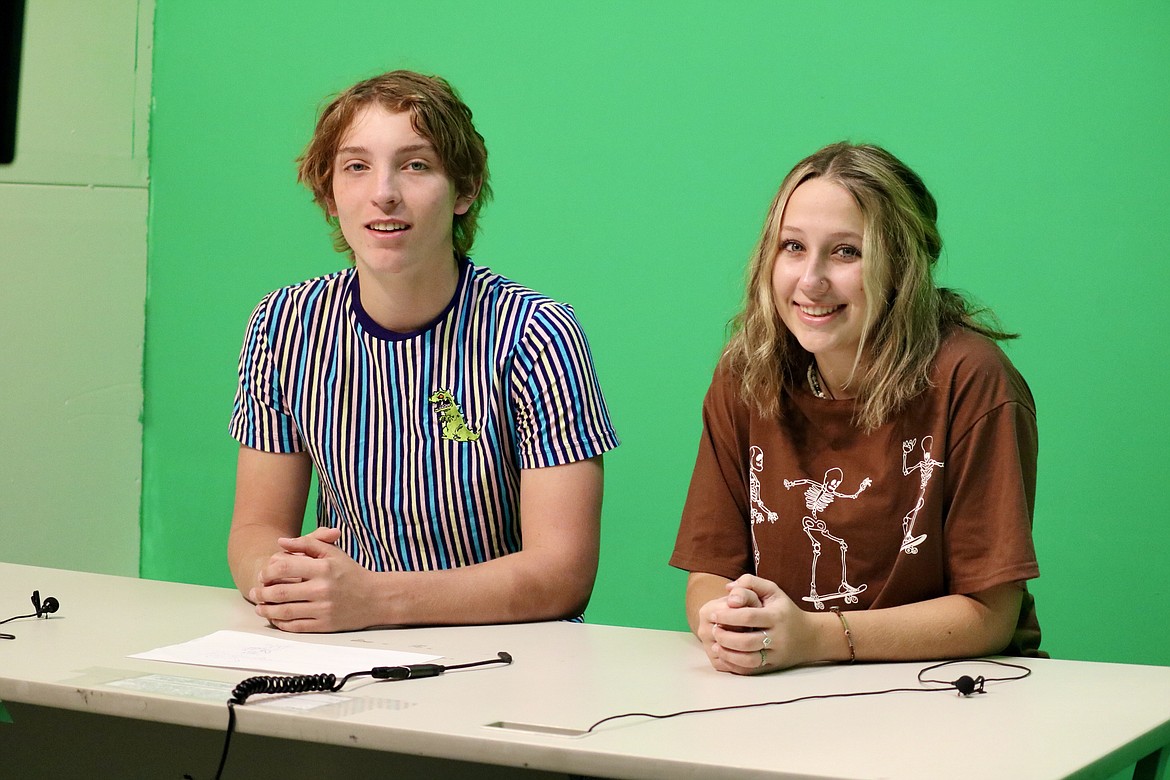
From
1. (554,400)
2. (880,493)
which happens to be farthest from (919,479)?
(554,400)

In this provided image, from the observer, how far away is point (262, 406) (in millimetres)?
2096

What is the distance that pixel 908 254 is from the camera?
177 cm

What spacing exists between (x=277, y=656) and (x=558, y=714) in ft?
1.38

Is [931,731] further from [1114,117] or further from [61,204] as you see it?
[61,204]

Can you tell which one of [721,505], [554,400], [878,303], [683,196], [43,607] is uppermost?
[683,196]

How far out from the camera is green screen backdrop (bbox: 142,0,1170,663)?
103 inches

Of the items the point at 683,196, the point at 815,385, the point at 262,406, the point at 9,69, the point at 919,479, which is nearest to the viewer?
the point at 9,69

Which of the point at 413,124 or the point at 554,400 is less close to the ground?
the point at 413,124

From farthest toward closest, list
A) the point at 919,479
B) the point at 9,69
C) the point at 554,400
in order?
1. the point at 554,400
2. the point at 919,479
3. the point at 9,69

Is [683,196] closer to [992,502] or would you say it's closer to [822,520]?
[822,520]

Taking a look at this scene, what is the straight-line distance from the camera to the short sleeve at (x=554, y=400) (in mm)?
1956

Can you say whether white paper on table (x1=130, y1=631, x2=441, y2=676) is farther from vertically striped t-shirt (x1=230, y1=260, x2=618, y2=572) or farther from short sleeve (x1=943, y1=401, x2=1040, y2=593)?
short sleeve (x1=943, y1=401, x2=1040, y2=593)

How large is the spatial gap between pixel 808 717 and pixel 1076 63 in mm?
1774

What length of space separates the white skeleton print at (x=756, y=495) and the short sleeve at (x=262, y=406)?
731mm
